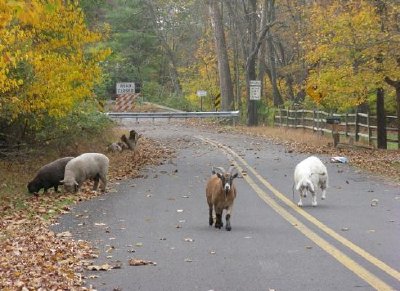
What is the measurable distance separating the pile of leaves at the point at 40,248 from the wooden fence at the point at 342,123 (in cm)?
1763

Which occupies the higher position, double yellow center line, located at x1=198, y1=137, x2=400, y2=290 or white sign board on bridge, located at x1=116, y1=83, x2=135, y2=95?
white sign board on bridge, located at x1=116, y1=83, x2=135, y2=95

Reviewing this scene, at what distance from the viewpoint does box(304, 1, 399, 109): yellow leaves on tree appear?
2588cm

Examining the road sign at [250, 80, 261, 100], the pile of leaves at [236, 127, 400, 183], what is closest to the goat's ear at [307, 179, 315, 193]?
the pile of leaves at [236, 127, 400, 183]

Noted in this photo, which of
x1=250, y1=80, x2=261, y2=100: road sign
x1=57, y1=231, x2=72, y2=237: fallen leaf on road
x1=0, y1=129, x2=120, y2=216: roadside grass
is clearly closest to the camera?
x1=57, y1=231, x2=72, y2=237: fallen leaf on road

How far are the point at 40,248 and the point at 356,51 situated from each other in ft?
61.7

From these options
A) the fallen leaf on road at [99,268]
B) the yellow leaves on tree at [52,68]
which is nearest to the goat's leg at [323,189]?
the fallen leaf on road at [99,268]

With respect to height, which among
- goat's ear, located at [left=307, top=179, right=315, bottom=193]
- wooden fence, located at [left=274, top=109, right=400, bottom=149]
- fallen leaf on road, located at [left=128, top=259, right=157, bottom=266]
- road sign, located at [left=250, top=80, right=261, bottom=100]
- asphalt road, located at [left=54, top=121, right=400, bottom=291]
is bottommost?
asphalt road, located at [left=54, top=121, right=400, bottom=291]

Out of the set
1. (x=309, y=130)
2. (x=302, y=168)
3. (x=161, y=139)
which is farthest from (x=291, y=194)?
(x=309, y=130)

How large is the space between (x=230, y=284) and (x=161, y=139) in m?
29.5

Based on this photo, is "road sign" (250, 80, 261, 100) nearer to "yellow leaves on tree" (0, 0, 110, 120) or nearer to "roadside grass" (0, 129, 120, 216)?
"roadside grass" (0, 129, 120, 216)

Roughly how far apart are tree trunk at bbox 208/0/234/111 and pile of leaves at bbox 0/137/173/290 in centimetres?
3312

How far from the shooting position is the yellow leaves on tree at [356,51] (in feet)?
84.9

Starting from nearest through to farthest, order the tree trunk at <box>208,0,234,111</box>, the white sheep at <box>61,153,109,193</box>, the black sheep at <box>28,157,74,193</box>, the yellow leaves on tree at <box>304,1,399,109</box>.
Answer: the white sheep at <box>61,153,109,193</box>
the black sheep at <box>28,157,74,193</box>
the yellow leaves on tree at <box>304,1,399,109</box>
the tree trunk at <box>208,0,234,111</box>

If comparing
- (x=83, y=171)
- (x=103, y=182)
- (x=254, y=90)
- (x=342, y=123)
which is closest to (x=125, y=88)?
(x=254, y=90)
